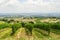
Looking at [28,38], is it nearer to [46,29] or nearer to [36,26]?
[46,29]

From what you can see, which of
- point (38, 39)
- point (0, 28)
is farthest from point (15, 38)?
point (0, 28)

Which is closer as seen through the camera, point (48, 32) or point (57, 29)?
point (48, 32)

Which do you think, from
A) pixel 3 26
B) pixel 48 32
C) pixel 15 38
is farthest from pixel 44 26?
pixel 15 38

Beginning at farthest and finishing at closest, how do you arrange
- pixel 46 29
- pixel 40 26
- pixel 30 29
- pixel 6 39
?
pixel 40 26, pixel 46 29, pixel 30 29, pixel 6 39

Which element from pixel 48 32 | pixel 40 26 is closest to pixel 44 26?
pixel 40 26

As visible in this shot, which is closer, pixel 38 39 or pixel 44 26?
pixel 38 39

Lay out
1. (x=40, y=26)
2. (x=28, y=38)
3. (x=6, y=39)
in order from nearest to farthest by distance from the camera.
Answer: (x=6, y=39)
(x=28, y=38)
(x=40, y=26)

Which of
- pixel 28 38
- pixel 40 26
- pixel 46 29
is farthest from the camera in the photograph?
pixel 40 26

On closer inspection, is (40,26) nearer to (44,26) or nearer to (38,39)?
(44,26)

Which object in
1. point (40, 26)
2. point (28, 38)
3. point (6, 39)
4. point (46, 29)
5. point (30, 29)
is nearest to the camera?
point (6, 39)
